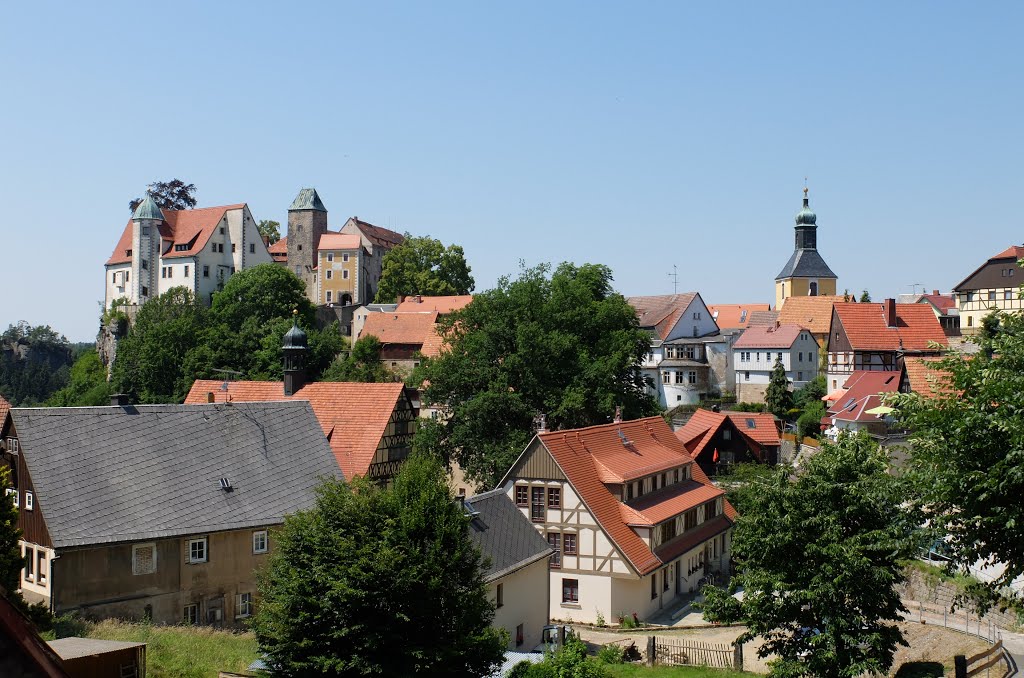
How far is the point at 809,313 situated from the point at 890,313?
11.9 meters

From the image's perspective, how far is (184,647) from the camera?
64.3 ft

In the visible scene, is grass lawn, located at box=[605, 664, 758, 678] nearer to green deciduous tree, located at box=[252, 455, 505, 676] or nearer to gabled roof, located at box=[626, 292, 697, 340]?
green deciduous tree, located at box=[252, 455, 505, 676]

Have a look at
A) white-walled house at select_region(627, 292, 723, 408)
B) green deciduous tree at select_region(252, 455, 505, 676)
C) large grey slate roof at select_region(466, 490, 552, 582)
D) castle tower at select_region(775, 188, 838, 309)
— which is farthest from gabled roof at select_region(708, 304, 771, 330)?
green deciduous tree at select_region(252, 455, 505, 676)

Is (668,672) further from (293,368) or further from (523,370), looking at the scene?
(293,368)

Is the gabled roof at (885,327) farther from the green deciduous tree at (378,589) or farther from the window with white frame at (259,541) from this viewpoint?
the green deciduous tree at (378,589)

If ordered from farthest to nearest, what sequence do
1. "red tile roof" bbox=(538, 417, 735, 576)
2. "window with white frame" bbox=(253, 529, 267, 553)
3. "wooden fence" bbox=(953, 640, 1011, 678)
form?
"red tile roof" bbox=(538, 417, 735, 576) → "window with white frame" bbox=(253, 529, 267, 553) → "wooden fence" bbox=(953, 640, 1011, 678)

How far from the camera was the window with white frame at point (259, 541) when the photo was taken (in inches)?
1110

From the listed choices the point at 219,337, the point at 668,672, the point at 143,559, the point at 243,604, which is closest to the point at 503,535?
the point at 668,672

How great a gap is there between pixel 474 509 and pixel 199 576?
7.74 m

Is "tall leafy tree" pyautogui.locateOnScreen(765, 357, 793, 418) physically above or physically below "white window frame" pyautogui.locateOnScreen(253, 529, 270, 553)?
above

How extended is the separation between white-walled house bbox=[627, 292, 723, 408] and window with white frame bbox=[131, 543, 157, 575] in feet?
183

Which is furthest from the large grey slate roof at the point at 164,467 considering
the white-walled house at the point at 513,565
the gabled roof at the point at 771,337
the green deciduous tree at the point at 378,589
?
the gabled roof at the point at 771,337

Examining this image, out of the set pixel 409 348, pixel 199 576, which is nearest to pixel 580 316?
pixel 199 576

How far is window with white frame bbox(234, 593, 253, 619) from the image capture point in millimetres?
→ 27594
